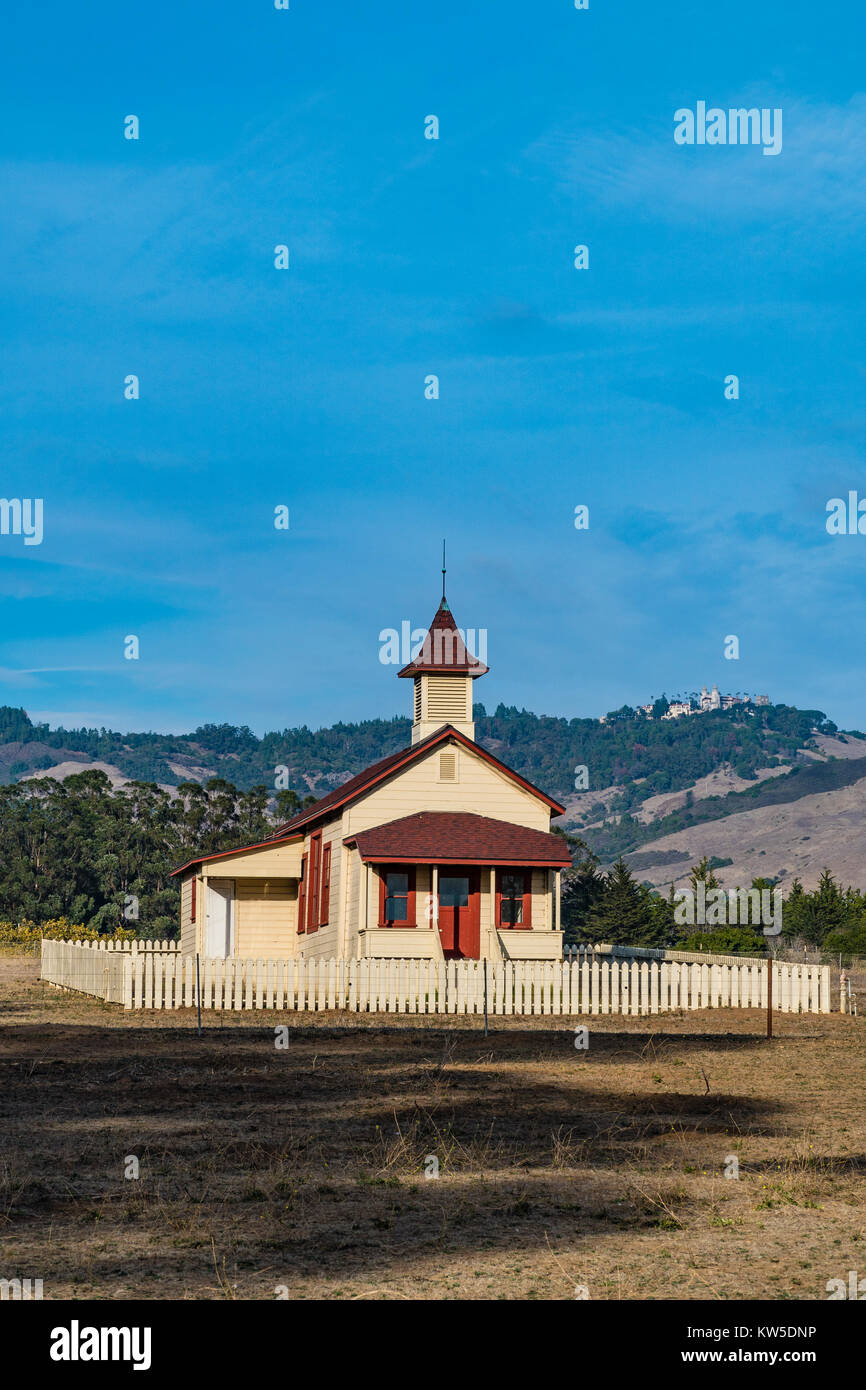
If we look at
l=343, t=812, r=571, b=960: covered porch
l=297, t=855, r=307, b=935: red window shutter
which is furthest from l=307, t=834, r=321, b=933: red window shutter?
l=343, t=812, r=571, b=960: covered porch

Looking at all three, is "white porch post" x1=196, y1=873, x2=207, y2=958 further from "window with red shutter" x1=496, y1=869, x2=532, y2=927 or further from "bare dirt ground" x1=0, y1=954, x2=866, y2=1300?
"bare dirt ground" x1=0, y1=954, x2=866, y2=1300

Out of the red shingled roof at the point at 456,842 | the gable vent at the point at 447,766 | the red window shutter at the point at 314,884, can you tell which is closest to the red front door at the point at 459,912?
the red shingled roof at the point at 456,842

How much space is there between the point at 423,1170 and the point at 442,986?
1694cm

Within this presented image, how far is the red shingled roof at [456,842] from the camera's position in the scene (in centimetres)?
3591

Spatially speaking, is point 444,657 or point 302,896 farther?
point 302,896

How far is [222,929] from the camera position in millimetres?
44156

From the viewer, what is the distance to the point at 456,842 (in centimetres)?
3669

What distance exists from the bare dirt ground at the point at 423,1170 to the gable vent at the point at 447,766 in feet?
52.0

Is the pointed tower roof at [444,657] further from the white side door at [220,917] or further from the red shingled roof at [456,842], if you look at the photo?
the white side door at [220,917]

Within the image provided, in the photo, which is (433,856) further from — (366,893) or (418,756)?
(418,756)

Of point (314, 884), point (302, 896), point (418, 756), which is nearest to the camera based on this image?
point (418, 756)

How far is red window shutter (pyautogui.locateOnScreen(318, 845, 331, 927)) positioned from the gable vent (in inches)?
152

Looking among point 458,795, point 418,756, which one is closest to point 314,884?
point 458,795
